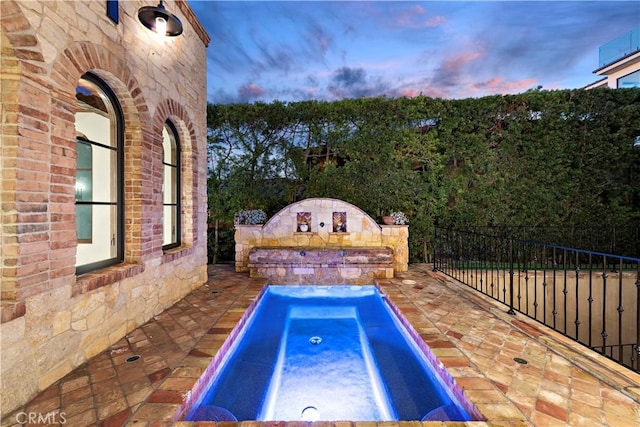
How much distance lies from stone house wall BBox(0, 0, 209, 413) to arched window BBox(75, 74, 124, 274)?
116 millimetres

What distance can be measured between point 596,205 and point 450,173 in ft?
13.3

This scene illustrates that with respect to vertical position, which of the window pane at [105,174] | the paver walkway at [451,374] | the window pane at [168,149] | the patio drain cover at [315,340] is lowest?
the patio drain cover at [315,340]

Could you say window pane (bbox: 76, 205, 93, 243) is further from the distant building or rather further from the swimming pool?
the distant building

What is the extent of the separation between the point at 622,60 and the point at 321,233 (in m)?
17.7

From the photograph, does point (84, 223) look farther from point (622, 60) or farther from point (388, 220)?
point (622, 60)

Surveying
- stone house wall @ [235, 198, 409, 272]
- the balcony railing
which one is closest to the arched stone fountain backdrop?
stone house wall @ [235, 198, 409, 272]

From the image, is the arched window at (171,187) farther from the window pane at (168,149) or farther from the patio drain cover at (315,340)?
the patio drain cover at (315,340)

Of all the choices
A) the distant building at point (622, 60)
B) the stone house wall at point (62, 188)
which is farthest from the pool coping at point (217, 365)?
the distant building at point (622, 60)

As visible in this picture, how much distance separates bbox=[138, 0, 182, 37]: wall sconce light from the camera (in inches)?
132

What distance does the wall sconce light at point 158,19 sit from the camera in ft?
11.0

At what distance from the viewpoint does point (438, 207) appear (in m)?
7.89

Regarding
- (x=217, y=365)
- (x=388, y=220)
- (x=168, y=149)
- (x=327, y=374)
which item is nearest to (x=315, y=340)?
(x=327, y=374)

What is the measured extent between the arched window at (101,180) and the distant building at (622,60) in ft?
62.9

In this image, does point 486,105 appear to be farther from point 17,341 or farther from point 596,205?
point 17,341
